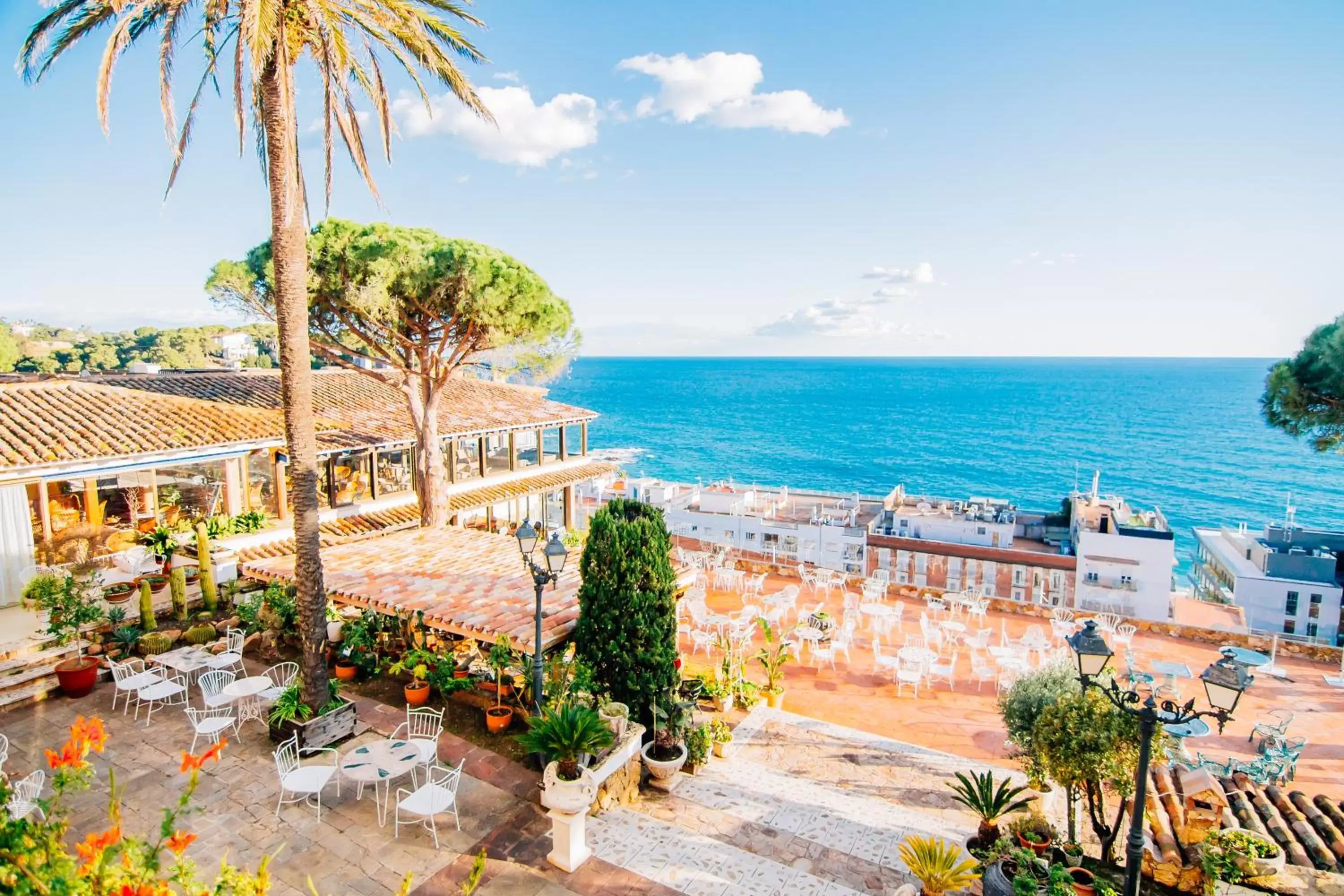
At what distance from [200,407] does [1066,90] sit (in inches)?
931

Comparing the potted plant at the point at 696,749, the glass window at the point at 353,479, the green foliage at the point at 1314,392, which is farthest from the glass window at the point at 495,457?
the green foliage at the point at 1314,392

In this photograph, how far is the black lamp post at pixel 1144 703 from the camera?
188 inches

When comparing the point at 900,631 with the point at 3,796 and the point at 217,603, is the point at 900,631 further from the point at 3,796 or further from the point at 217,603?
the point at 3,796

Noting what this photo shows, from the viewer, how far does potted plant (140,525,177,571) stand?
12.0 m

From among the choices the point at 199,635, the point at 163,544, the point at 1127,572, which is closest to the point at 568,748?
the point at 199,635

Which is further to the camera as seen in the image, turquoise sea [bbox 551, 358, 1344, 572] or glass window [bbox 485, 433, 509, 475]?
turquoise sea [bbox 551, 358, 1344, 572]

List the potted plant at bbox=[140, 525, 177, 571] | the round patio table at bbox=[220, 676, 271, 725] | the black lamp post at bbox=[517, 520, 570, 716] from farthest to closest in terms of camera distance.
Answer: the potted plant at bbox=[140, 525, 177, 571] → the round patio table at bbox=[220, 676, 271, 725] → the black lamp post at bbox=[517, 520, 570, 716]

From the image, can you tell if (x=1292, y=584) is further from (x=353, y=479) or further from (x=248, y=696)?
(x=248, y=696)

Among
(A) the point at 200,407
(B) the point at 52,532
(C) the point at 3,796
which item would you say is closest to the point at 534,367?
(A) the point at 200,407

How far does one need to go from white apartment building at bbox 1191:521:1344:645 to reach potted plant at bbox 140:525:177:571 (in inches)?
1298

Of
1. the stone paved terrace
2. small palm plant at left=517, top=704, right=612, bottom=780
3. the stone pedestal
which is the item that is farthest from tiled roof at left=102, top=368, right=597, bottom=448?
the stone pedestal

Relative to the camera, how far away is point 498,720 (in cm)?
842

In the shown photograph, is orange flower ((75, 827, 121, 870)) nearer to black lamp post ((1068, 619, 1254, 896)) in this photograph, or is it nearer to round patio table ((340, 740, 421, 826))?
round patio table ((340, 740, 421, 826))

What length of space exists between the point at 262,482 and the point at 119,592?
3.97m
